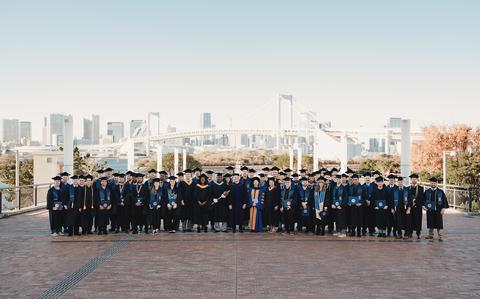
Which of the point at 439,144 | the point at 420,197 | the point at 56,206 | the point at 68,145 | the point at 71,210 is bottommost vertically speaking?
the point at 71,210

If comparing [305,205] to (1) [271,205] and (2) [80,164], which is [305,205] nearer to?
(1) [271,205]

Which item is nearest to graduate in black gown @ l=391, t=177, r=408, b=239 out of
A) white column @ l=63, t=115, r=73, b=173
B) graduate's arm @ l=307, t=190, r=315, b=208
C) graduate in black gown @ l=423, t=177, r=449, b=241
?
graduate in black gown @ l=423, t=177, r=449, b=241

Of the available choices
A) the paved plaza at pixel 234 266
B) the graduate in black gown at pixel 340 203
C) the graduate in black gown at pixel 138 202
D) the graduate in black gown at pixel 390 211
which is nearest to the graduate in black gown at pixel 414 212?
the graduate in black gown at pixel 390 211

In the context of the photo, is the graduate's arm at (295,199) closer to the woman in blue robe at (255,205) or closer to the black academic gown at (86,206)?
the woman in blue robe at (255,205)

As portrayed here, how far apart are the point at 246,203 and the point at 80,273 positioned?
551cm

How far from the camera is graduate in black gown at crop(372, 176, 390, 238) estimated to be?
11688mm

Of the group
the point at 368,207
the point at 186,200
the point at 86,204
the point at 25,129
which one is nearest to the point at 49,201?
the point at 86,204

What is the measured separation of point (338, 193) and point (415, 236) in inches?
79.3

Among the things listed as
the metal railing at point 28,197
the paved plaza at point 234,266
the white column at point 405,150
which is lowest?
the paved plaza at point 234,266

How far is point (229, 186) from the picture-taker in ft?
41.5

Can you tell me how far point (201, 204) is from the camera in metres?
12.3

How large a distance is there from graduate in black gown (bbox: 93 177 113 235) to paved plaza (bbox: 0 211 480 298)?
0.41 metres

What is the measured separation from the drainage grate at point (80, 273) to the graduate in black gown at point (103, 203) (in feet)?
5.05

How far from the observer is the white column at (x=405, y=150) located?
14156mm
